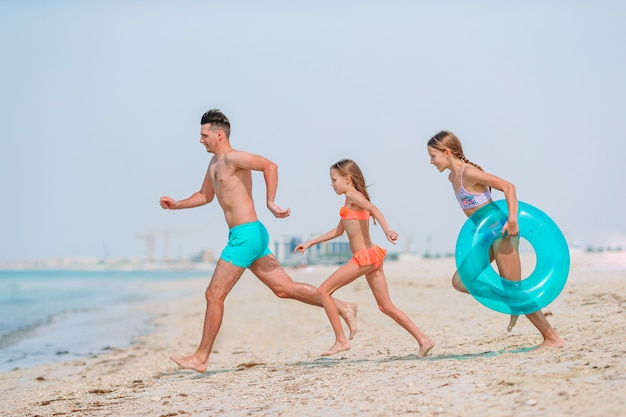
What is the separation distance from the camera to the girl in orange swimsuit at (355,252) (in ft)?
21.4

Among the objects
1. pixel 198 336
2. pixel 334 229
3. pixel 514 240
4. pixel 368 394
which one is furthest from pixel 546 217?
pixel 198 336

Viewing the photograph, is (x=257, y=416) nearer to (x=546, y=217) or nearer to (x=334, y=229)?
(x=334, y=229)

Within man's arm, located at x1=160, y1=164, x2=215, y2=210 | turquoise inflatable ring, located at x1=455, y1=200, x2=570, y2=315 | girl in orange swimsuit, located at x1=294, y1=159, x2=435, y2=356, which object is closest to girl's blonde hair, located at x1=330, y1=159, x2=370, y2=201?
girl in orange swimsuit, located at x1=294, y1=159, x2=435, y2=356

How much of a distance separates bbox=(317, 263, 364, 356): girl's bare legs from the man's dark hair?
5.10 feet

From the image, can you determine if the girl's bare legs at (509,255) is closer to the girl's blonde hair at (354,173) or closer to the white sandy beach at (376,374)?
the white sandy beach at (376,374)

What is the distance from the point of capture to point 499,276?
241 inches

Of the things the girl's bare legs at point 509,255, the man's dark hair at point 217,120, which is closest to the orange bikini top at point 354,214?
the girl's bare legs at point 509,255

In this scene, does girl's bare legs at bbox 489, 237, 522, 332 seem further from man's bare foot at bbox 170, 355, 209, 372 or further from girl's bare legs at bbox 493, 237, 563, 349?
man's bare foot at bbox 170, 355, 209, 372

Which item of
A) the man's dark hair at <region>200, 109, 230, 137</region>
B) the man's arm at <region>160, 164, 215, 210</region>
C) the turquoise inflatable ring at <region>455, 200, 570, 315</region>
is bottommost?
the turquoise inflatable ring at <region>455, 200, 570, 315</region>

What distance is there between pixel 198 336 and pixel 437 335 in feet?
20.4

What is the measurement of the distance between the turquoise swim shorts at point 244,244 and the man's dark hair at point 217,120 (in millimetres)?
866

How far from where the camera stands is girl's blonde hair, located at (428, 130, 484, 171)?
6.26 meters

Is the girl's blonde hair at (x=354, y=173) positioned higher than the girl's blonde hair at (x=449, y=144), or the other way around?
the girl's blonde hair at (x=449, y=144)

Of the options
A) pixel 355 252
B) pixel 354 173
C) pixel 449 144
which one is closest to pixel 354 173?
pixel 354 173
